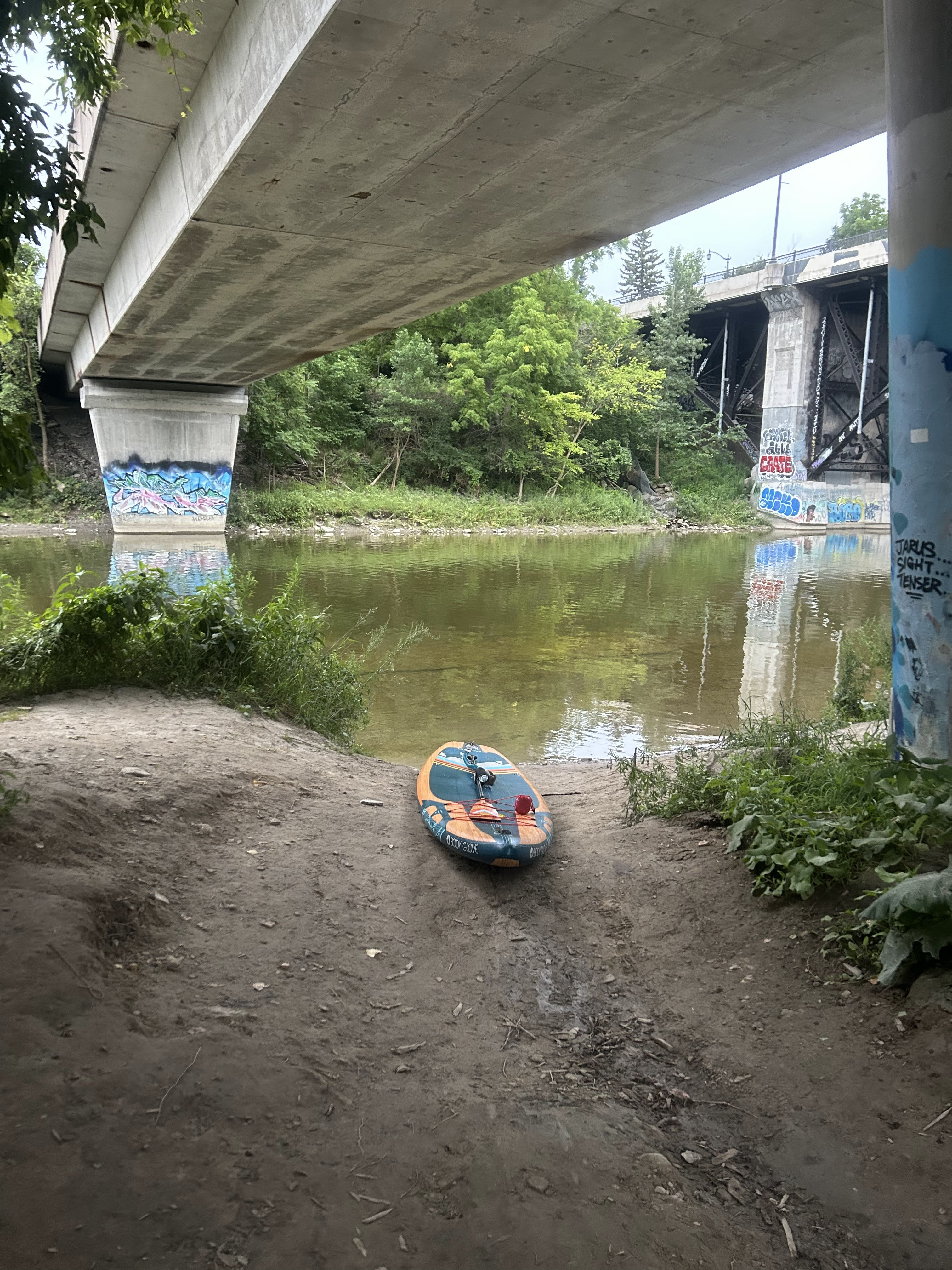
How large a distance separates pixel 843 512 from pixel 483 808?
42.6m

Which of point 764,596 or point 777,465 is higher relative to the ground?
point 777,465

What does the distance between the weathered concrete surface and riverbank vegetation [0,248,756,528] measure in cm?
1966

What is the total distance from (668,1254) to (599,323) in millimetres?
44504

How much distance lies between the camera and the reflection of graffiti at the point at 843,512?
42.8 m

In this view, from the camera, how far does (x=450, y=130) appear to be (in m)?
7.28

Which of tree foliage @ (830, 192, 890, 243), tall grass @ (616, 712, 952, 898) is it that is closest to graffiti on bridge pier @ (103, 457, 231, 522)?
tall grass @ (616, 712, 952, 898)

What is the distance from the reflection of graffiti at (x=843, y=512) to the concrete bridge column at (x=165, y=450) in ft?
98.3

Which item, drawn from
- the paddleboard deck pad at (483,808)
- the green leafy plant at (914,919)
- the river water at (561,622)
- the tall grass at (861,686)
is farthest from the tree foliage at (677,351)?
the green leafy plant at (914,919)

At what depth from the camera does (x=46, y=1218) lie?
6.48 ft

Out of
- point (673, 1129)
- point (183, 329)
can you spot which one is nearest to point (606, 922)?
Answer: point (673, 1129)

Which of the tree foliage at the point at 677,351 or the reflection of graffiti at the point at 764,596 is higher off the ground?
the tree foliage at the point at 677,351

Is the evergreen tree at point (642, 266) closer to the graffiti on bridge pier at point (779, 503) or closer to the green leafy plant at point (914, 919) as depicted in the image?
the graffiti on bridge pier at point (779, 503)

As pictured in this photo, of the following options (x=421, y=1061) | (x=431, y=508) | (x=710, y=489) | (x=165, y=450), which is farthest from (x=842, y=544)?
(x=421, y=1061)

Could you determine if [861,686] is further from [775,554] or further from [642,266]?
[642,266]
